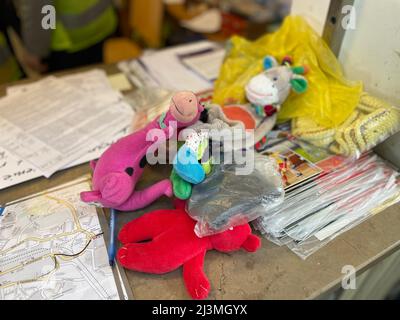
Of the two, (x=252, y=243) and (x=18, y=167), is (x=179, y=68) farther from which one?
(x=252, y=243)

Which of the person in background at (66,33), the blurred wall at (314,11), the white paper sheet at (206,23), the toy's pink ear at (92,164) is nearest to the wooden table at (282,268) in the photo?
the toy's pink ear at (92,164)

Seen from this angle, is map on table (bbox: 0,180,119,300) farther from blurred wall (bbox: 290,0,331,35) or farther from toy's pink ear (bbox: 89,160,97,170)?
blurred wall (bbox: 290,0,331,35)

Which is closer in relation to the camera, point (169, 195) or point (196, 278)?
point (196, 278)

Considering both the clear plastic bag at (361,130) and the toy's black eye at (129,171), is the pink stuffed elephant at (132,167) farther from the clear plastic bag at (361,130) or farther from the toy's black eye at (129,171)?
the clear plastic bag at (361,130)

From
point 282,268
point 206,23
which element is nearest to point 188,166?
point 282,268

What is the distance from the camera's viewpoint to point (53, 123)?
85 cm

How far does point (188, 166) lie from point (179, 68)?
64 centimetres

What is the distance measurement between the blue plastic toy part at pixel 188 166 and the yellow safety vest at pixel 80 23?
2.72 feet

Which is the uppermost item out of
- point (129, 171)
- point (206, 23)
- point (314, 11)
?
point (314, 11)

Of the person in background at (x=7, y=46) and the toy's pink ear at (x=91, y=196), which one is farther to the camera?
the person in background at (x=7, y=46)

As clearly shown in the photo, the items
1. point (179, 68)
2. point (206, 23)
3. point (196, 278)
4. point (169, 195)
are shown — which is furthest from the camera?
point (206, 23)

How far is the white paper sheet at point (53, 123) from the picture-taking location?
2.49 ft

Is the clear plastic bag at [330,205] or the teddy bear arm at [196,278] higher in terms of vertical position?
the clear plastic bag at [330,205]

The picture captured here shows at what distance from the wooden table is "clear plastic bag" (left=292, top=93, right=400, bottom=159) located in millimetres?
143
